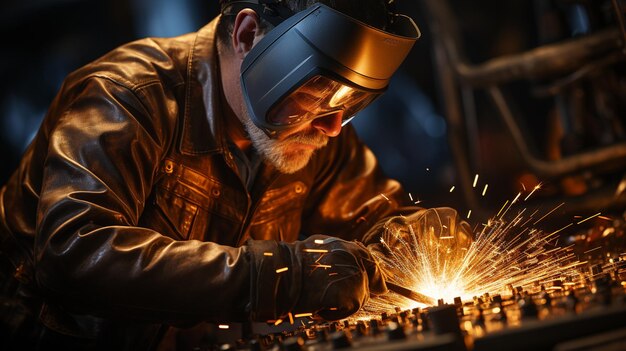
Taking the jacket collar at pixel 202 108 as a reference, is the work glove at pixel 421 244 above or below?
below

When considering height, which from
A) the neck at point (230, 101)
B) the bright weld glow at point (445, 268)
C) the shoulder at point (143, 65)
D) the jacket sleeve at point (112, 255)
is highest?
the shoulder at point (143, 65)

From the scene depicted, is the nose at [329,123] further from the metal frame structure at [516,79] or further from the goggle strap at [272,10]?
the metal frame structure at [516,79]

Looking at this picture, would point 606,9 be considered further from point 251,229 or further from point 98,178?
point 98,178

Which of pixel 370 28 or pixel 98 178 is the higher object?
pixel 370 28

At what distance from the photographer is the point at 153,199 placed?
7.01 feet

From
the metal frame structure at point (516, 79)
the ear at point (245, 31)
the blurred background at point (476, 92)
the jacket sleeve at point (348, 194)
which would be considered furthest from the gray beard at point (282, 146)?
the metal frame structure at point (516, 79)

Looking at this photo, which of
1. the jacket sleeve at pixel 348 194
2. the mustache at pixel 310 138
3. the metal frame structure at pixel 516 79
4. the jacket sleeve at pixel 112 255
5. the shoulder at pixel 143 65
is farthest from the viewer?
the metal frame structure at pixel 516 79

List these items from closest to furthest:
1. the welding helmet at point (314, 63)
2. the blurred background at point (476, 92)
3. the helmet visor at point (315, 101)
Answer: the welding helmet at point (314, 63) < the helmet visor at point (315, 101) < the blurred background at point (476, 92)

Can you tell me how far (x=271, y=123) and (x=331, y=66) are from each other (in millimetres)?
292

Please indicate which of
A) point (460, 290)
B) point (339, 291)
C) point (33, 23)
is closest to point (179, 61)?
point (339, 291)

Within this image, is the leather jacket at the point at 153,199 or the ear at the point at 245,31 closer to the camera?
the leather jacket at the point at 153,199

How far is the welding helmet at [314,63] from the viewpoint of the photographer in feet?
6.01

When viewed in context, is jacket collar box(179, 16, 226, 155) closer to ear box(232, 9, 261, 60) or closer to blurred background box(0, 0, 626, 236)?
ear box(232, 9, 261, 60)

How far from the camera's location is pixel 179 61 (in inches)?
89.6
